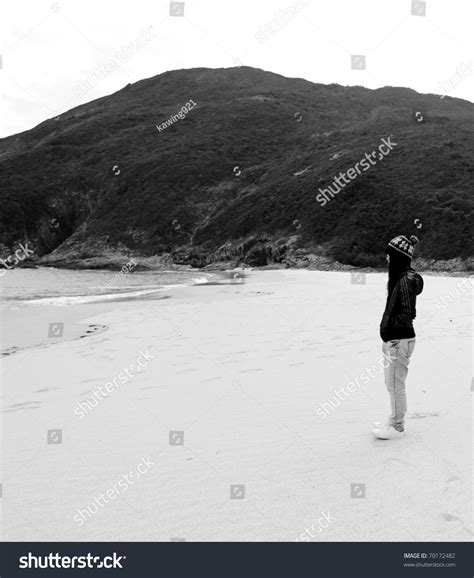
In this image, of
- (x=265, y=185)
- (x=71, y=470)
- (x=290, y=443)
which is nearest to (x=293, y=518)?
(x=290, y=443)

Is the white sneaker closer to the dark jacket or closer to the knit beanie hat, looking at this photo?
the dark jacket

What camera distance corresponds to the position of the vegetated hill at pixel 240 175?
48.9 m

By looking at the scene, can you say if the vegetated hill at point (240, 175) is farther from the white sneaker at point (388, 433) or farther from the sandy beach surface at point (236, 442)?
the white sneaker at point (388, 433)

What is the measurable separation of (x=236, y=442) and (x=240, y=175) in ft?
234

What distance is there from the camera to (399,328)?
490 centimetres

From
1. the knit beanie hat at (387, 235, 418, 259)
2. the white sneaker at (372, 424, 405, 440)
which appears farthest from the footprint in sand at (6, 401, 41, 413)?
the knit beanie hat at (387, 235, 418, 259)

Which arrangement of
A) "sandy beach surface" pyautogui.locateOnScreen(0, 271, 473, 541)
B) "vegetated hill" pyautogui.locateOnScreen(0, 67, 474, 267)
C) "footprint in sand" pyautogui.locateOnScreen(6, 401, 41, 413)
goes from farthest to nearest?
"vegetated hill" pyautogui.locateOnScreen(0, 67, 474, 267) → "footprint in sand" pyautogui.locateOnScreen(6, 401, 41, 413) → "sandy beach surface" pyautogui.locateOnScreen(0, 271, 473, 541)

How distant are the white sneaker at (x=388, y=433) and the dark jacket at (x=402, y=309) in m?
0.83

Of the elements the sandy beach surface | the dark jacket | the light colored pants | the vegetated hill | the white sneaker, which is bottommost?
the sandy beach surface

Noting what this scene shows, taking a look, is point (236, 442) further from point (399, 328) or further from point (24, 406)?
point (24, 406)

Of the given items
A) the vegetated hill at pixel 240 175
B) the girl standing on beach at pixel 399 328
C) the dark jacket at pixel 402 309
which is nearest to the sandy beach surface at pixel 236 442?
the girl standing on beach at pixel 399 328

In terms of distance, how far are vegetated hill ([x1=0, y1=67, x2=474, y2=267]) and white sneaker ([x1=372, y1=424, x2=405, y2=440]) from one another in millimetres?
38480

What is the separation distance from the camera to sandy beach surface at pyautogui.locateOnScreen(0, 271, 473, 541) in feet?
11.8
